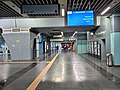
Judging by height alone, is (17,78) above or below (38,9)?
below

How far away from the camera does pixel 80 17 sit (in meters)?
12.3

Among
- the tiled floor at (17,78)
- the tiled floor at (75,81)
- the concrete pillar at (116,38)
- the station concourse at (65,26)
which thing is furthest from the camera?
the concrete pillar at (116,38)

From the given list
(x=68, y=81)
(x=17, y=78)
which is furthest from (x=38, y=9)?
(x=68, y=81)

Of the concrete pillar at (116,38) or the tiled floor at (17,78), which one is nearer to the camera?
the tiled floor at (17,78)

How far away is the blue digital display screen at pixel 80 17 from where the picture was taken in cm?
1218

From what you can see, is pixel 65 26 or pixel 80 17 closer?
pixel 80 17

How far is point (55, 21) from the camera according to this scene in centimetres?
1897

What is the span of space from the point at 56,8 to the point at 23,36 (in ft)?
38.1

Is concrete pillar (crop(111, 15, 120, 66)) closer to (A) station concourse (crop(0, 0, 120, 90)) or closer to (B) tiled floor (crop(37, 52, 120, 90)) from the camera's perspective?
(A) station concourse (crop(0, 0, 120, 90))

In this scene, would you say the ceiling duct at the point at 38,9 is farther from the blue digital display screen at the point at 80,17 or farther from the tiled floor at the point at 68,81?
the tiled floor at the point at 68,81

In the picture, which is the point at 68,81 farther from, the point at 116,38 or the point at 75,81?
the point at 116,38

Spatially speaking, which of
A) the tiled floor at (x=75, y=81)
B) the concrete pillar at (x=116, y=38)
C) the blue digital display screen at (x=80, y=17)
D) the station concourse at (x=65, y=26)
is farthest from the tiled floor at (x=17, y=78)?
the concrete pillar at (x=116, y=38)

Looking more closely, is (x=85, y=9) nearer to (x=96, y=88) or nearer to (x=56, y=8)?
(x=56, y=8)

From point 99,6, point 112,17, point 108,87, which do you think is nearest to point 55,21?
point 112,17
